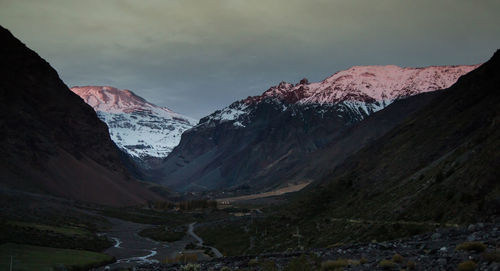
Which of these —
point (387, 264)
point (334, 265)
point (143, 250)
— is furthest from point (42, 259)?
point (387, 264)

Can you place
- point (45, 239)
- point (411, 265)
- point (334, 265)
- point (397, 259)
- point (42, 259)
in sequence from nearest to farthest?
1. point (411, 265)
2. point (397, 259)
3. point (334, 265)
4. point (42, 259)
5. point (45, 239)

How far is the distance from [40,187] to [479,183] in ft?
553

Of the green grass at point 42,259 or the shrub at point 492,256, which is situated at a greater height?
the shrub at point 492,256

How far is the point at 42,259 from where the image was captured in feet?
166

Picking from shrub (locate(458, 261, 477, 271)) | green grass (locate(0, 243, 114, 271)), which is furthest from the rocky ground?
green grass (locate(0, 243, 114, 271))

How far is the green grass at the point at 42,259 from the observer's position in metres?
45.1

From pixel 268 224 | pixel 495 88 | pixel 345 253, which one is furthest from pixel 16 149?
pixel 345 253

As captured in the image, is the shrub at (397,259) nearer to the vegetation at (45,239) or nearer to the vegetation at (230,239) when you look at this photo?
the vegetation at (230,239)

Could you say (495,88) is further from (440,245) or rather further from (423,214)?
(440,245)

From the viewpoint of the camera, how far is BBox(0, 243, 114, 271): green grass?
45056mm

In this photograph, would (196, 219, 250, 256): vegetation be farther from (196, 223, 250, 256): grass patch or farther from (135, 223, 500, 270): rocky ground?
(135, 223, 500, 270): rocky ground

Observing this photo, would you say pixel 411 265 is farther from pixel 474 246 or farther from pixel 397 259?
pixel 474 246

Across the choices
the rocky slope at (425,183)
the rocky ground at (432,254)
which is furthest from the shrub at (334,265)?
the rocky slope at (425,183)

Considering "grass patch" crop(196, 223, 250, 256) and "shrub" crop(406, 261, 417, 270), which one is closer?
"shrub" crop(406, 261, 417, 270)
